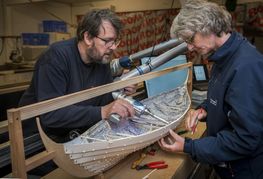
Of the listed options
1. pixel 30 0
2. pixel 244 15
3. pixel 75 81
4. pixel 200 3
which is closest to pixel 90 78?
pixel 75 81

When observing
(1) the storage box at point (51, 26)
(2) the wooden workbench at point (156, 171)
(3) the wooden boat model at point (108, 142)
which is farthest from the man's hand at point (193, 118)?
(1) the storage box at point (51, 26)

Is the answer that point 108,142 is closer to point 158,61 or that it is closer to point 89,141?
point 89,141

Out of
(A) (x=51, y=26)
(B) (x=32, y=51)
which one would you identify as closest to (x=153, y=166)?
(B) (x=32, y=51)

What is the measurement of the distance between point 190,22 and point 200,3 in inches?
3.6

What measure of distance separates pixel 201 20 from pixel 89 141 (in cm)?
59

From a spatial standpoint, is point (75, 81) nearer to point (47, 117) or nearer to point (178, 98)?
point (47, 117)

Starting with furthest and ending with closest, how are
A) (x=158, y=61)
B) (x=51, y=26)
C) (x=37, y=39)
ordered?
(x=51, y=26), (x=37, y=39), (x=158, y=61)

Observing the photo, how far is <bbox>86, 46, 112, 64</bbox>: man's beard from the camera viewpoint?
1.29 m

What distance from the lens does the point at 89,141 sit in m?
1.03

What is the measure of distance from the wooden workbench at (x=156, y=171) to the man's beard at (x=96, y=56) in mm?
455

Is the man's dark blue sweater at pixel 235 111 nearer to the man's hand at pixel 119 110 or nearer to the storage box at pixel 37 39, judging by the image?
the man's hand at pixel 119 110

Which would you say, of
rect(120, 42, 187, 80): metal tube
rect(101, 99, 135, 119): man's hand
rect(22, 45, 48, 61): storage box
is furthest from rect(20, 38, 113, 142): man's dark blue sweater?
rect(22, 45, 48, 61): storage box

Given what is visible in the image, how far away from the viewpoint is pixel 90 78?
1.36 meters

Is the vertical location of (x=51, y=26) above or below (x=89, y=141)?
above
